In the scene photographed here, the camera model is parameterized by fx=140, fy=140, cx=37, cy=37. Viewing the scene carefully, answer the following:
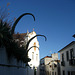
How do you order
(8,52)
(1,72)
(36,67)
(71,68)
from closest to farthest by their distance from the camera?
(1,72)
(8,52)
(71,68)
(36,67)

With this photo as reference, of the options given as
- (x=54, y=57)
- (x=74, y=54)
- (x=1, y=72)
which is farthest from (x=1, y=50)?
(x=54, y=57)

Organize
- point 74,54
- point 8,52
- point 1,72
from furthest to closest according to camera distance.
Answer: point 74,54 → point 8,52 → point 1,72

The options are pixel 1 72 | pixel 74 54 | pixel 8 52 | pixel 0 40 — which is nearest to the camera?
pixel 0 40

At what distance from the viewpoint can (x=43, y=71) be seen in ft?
174

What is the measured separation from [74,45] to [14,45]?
584 inches

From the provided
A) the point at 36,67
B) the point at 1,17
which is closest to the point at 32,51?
the point at 36,67

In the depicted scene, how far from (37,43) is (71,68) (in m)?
22.4

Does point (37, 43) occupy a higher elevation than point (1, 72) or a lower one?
higher

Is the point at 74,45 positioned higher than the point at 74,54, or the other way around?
the point at 74,45

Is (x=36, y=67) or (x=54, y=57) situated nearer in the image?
(x=36, y=67)

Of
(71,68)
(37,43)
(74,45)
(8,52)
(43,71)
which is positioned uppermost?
(37,43)

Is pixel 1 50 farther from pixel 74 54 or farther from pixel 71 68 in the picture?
pixel 71 68

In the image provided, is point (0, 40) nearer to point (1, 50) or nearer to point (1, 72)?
point (1, 50)

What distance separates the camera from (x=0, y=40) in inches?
198
